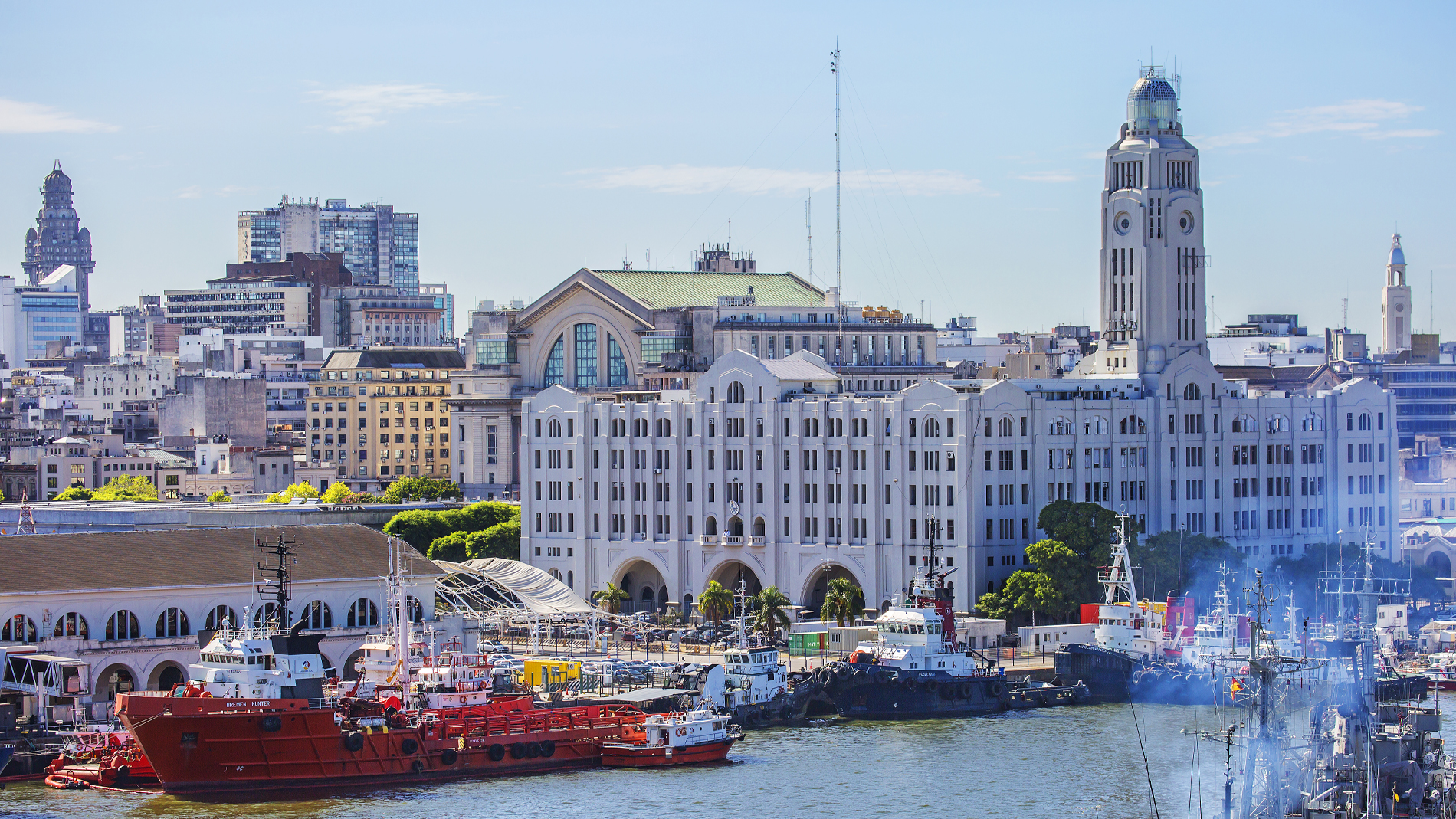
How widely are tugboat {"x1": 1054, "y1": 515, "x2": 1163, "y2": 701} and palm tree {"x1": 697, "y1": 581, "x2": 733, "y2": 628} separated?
23.8 m

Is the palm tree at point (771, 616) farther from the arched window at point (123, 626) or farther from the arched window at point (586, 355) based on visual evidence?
the arched window at point (586, 355)

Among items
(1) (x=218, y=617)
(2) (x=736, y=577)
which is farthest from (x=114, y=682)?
(2) (x=736, y=577)

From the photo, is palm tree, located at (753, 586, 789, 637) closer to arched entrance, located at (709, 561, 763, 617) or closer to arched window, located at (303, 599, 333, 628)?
arched entrance, located at (709, 561, 763, 617)

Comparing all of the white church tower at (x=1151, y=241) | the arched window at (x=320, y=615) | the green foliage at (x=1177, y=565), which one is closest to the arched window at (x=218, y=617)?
the arched window at (x=320, y=615)

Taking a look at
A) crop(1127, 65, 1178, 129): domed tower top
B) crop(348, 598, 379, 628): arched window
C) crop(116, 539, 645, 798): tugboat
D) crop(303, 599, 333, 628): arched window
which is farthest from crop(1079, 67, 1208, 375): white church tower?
crop(116, 539, 645, 798): tugboat

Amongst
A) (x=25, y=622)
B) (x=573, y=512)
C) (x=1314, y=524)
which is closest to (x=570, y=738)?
(x=25, y=622)

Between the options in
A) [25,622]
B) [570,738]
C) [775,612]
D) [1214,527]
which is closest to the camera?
[570,738]

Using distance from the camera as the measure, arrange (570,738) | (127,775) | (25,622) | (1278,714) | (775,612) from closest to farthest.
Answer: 1. (1278,714)
2. (127,775)
3. (570,738)
4. (25,622)
5. (775,612)

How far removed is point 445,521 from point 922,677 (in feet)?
196

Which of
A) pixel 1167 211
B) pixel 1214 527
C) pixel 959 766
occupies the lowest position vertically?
pixel 959 766

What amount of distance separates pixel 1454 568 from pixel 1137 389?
25042mm

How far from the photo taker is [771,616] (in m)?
138

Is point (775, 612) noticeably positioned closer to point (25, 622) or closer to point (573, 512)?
point (573, 512)

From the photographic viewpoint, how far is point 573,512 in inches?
6378
